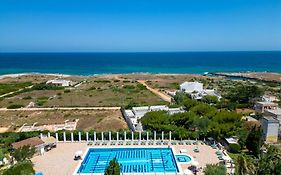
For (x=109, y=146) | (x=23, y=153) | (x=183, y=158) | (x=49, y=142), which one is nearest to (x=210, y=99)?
(x=183, y=158)

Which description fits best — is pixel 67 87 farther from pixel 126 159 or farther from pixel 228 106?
pixel 126 159

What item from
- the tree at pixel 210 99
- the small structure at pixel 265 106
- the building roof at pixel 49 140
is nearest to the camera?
the building roof at pixel 49 140

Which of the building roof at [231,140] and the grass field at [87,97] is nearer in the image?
the building roof at [231,140]

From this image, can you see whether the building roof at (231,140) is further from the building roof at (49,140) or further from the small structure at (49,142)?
the building roof at (49,140)

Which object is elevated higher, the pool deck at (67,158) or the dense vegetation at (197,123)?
the dense vegetation at (197,123)

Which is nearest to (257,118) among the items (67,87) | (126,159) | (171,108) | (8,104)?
(171,108)

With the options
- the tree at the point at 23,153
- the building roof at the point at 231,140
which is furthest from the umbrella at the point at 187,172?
the tree at the point at 23,153

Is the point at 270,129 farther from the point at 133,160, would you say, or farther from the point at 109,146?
the point at 109,146

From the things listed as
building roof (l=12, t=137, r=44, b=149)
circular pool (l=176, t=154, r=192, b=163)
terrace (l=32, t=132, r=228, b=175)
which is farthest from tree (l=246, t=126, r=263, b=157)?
building roof (l=12, t=137, r=44, b=149)
